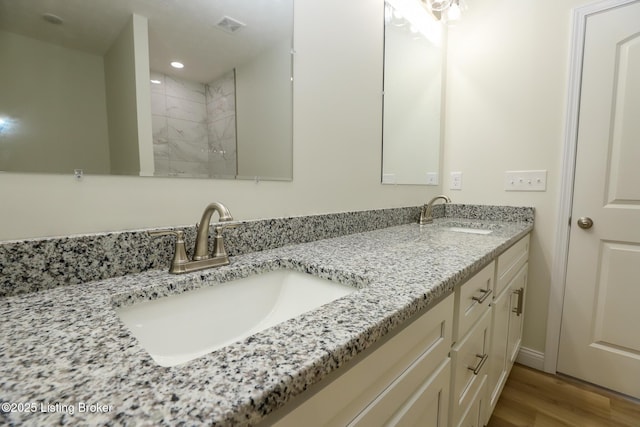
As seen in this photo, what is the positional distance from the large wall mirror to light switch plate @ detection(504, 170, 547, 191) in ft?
4.72

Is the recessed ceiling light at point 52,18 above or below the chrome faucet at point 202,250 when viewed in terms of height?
above

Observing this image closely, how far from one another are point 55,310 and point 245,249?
0.43m

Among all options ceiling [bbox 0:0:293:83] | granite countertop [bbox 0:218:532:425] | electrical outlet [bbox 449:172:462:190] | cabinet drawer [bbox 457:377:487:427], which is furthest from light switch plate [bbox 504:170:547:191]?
ceiling [bbox 0:0:293:83]

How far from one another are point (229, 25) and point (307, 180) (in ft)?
1.71

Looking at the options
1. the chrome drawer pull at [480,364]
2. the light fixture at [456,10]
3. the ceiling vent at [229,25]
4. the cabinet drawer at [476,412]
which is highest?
the light fixture at [456,10]

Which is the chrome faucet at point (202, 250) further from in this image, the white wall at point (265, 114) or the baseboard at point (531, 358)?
the baseboard at point (531, 358)

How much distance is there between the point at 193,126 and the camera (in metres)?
0.76

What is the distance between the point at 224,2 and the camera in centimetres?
81

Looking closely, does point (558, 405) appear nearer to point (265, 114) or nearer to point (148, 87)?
point (265, 114)

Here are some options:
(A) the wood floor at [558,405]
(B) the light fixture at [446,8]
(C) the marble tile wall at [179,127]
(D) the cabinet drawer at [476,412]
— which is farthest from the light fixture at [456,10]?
(A) the wood floor at [558,405]

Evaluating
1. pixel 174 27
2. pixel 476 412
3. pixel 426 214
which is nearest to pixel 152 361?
pixel 174 27

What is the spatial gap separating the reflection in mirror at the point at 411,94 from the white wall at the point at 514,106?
0.52 ft

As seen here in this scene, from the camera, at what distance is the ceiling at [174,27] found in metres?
0.56

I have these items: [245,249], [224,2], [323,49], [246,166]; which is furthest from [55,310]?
[323,49]
